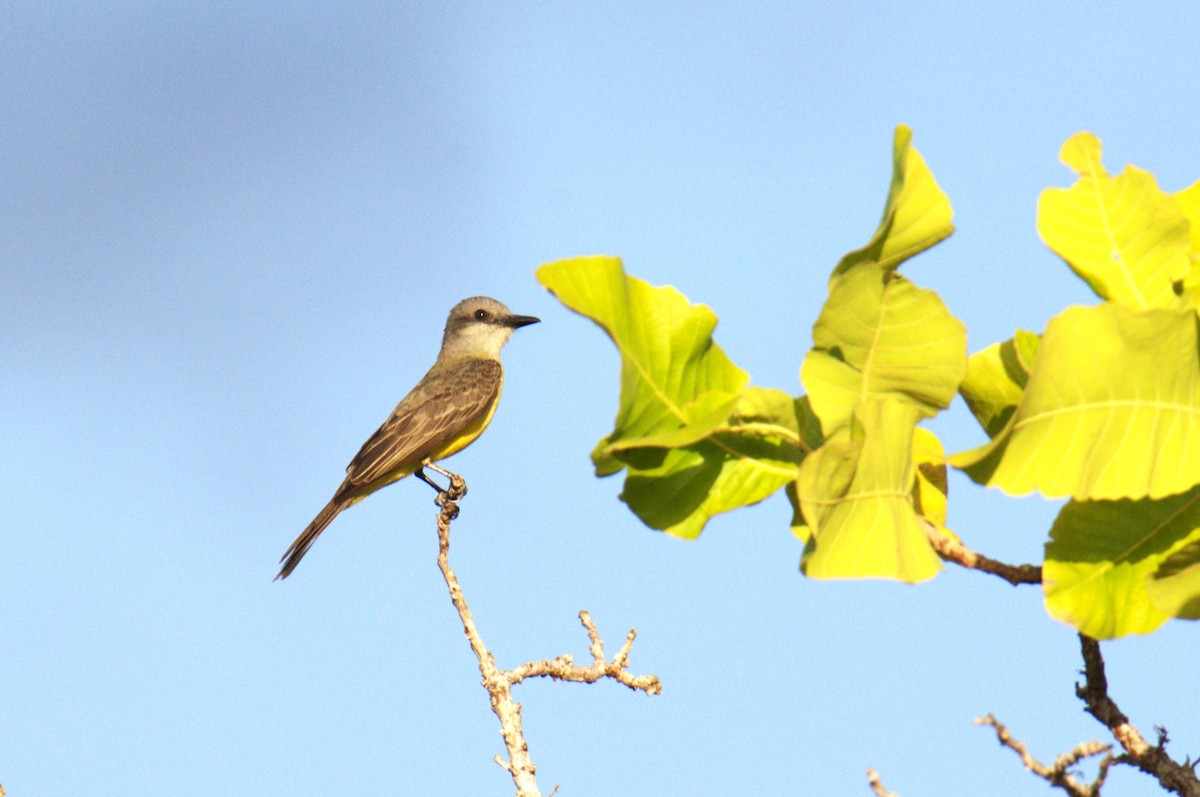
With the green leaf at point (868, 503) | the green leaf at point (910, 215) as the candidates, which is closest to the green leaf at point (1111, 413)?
the green leaf at point (868, 503)

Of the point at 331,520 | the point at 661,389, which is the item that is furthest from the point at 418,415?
the point at 661,389

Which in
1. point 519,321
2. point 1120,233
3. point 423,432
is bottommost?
point 1120,233

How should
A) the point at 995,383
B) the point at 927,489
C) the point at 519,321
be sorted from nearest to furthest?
1. the point at 995,383
2. the point at 927,489
3. the point at 519,321

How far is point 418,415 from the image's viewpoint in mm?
12789

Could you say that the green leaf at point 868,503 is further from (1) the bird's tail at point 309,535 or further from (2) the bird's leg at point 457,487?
(1) the bird's tail at point 309,535

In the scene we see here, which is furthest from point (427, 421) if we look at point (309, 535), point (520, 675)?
point (520, 675)

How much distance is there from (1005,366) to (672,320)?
0.75 meters

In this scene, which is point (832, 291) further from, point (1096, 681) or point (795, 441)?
point (1096, 681)

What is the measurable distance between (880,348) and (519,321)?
12647 mm

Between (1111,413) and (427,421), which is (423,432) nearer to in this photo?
(427,421)

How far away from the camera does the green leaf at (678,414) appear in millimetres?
2441

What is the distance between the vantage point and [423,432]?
12.5 meters

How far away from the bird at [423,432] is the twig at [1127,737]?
8.59m

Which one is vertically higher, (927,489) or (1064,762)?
(927,489)
